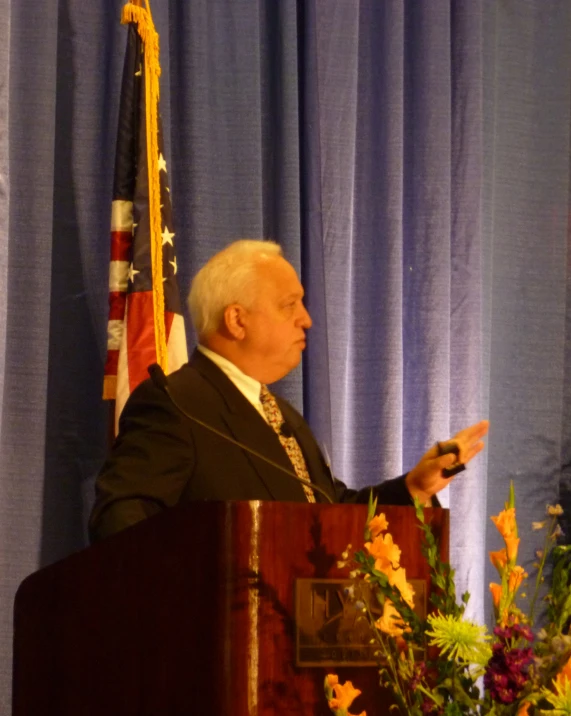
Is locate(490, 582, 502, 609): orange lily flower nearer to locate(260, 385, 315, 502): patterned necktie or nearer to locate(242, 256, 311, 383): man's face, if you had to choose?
locate(260, 385, 315, 502): patterned necktie

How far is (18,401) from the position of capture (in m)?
3.24

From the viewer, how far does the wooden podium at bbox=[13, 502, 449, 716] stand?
143cm

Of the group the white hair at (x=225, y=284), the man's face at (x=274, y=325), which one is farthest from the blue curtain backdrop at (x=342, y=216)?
the man's face at (x=274, y=325)

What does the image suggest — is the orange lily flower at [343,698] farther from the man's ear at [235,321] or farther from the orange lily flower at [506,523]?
the man's ear at [235,321]

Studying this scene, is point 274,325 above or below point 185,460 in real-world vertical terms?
above

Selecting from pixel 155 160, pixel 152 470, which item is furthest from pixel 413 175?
pixel 152 470

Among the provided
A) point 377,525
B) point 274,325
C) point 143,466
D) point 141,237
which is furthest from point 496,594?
point 141,237

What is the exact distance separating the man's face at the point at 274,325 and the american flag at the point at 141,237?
0.55 metres

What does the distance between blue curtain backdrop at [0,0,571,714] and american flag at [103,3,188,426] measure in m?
0.19

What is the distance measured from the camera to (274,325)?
2.62 m

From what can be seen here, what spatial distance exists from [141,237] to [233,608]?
190 cm

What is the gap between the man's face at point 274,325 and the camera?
2.60 meters

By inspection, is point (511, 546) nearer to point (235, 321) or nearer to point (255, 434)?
point (255, 434)

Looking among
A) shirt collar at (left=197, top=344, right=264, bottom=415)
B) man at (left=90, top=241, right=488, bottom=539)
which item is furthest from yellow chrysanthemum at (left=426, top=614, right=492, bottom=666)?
shirt collar at (left=197, top=344, right=264, bottom=415)
